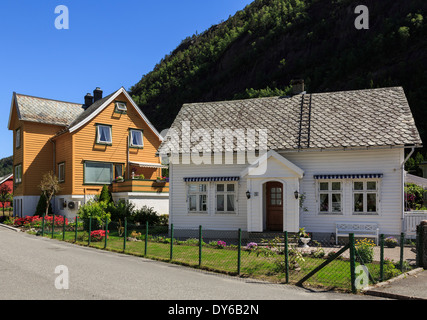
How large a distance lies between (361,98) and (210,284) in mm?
14754

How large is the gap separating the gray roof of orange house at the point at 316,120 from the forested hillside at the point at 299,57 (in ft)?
141

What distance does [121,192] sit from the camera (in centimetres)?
2875

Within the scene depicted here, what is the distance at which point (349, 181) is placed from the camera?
60.4 ft

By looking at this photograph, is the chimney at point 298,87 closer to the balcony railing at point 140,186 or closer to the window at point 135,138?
the balcony railing at point 140,186

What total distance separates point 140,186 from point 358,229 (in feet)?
48.9

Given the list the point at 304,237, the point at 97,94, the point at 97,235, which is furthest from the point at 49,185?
the point at 304,237

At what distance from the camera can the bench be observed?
17727mm

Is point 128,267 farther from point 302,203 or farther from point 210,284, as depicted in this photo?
point 302,203

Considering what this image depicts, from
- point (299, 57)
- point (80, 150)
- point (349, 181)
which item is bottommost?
point (349, 181)

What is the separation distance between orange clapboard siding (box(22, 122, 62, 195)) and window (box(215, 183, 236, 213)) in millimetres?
18368

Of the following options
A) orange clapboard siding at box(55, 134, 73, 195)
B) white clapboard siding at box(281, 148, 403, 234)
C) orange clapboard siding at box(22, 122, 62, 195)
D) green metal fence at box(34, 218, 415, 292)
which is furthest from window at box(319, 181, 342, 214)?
orange clapboard siding at box(22, 122, 62, 195)

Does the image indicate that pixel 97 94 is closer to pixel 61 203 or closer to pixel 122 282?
pixel 61 203

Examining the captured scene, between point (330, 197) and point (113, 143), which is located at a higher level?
point (113, 143)
